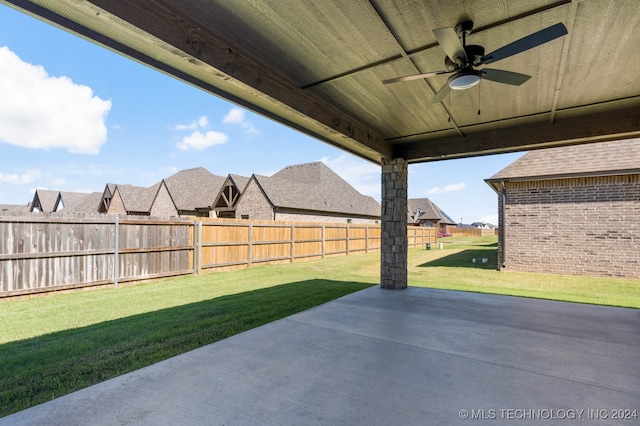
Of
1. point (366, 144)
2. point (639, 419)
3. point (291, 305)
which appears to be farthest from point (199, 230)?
point (639, 419)

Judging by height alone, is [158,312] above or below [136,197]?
below

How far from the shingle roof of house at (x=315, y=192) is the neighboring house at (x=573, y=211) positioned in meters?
12.0

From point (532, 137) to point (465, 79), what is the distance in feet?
11.5

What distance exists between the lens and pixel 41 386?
2.74m

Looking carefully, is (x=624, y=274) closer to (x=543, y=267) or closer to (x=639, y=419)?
(x=543, y=267)

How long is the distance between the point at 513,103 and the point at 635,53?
1.52m

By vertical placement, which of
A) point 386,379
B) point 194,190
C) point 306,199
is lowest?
point 386,379

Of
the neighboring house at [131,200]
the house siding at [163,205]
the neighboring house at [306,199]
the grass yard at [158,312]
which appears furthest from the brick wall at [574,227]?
the neighboring house at [131,200]

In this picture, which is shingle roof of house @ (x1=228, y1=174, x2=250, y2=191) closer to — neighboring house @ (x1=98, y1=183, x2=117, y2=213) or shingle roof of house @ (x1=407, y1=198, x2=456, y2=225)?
neighboring house @ (x1=98, y1=183, x2=117, y2=213)

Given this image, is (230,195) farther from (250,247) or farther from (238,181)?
(250,247)

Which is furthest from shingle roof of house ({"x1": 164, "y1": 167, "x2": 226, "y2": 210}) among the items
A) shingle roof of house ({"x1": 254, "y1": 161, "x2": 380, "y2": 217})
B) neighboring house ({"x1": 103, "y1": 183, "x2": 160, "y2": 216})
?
shingle roof of house ({"x1": 254, "y1": 161, "x2": 380, "y2": 217})

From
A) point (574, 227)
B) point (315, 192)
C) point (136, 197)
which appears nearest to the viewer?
point (574, 227)

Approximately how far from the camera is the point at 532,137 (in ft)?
18.8

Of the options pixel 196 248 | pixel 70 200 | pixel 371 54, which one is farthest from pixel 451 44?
pixel 70 200
